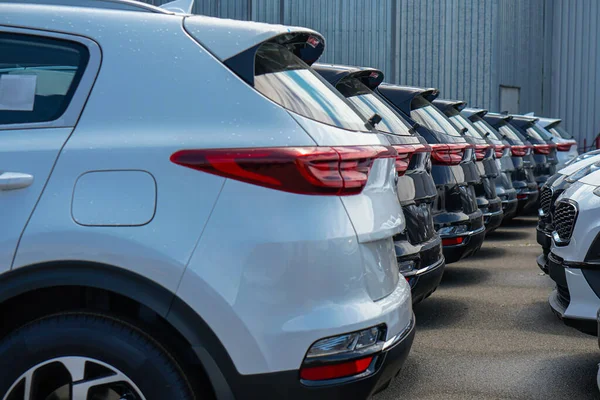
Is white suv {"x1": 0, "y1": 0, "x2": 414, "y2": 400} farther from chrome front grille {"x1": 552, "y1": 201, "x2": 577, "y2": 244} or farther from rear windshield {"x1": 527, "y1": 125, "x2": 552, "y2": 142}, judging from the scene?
rear windshield {"x1": 527, "y1": 125, "x2": 552, "y2": 142}

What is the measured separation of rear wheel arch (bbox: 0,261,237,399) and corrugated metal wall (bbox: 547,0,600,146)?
31424 mm

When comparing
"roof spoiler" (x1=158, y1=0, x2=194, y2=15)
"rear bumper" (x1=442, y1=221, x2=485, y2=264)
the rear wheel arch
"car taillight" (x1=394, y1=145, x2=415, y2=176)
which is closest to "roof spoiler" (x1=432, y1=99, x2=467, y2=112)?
"rear bumper" (x1=442, y1=221, x2=485, y2=264)

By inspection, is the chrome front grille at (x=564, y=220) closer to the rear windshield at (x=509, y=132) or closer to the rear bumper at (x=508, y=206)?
the rear bumper at (x=508, y=206)

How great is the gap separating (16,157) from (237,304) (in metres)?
0.88

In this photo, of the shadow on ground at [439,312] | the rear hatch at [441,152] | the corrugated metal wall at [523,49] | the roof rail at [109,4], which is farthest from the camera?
the corrugated metal wall at [523,49]

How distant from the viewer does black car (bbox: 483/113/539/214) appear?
39.1ft

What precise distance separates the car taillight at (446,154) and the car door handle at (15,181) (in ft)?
14.5

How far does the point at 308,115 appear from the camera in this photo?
2945 mm

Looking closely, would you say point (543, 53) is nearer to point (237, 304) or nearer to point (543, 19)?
point (543, 19)

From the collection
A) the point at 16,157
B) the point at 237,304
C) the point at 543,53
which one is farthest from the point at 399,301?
the point at 543,53

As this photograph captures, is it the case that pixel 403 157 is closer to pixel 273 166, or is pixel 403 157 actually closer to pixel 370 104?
pixel 370 104

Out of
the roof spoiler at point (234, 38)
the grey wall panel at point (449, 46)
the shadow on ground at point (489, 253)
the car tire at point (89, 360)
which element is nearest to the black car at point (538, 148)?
the shadow on ground at point (489, 253)

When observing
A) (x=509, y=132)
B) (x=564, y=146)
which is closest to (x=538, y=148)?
(x=509, y=132)

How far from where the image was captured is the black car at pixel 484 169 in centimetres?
861
